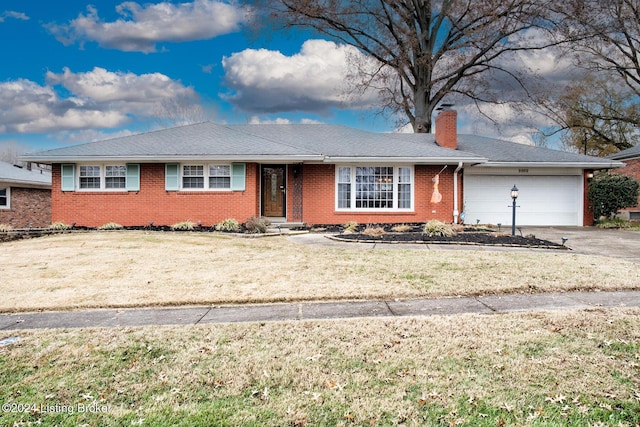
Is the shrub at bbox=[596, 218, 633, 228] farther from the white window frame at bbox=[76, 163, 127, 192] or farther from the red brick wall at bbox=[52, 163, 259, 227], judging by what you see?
the white window frame at bbox=[76, 163, 127, 192]

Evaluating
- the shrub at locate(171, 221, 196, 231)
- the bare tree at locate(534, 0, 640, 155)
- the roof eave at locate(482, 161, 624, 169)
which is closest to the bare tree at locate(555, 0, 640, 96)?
the bare tree at locate(534, 0, 640, 155)

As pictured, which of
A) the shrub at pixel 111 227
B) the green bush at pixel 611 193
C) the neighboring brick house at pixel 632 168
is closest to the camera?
the shrub at pixel 111 227

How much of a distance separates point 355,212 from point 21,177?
1739cm

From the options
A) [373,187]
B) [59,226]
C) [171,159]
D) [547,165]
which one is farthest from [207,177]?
[547,165]

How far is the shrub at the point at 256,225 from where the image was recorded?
1378cm

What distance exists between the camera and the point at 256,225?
45.4 feet

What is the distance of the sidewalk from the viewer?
188 inches

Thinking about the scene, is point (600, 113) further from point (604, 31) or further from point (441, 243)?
point (441, 243)

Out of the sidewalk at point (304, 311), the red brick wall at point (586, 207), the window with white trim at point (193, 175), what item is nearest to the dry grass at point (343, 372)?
the sidewalk at point (304, 311)

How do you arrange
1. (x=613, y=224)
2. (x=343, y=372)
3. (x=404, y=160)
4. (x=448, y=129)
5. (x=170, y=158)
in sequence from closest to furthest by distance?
(x=343, y=372), (x=170, y=158), (x=404, y=160), (x=613, y=224), (x=448, y=129)

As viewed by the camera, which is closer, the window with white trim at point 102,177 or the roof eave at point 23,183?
the window with white trim at point 102,177

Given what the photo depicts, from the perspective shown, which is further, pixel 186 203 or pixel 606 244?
pixel 186 203

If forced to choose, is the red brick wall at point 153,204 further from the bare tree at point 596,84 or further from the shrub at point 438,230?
the bare tree at point 596,84

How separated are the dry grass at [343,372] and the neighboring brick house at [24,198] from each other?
1963cm
